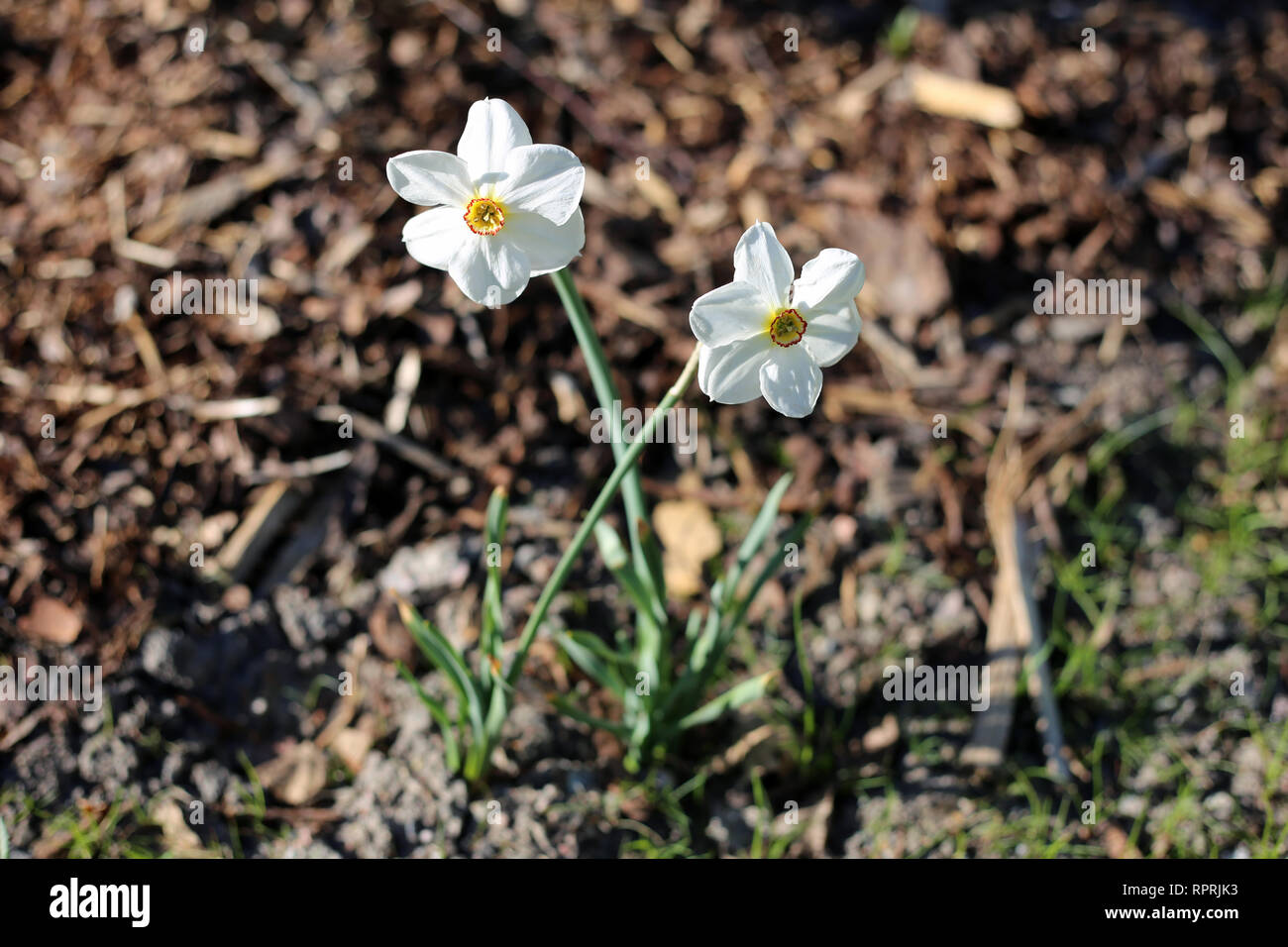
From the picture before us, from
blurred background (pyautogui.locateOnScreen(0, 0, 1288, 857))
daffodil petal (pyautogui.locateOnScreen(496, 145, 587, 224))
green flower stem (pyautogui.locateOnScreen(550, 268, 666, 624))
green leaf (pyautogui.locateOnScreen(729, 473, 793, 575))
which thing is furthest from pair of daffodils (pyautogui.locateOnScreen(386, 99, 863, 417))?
blurred background (pyautogui.locateOnScreen(0, 0, 1288, 857))

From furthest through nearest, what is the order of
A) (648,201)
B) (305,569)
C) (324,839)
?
(648,201), (305,569), (324,839)

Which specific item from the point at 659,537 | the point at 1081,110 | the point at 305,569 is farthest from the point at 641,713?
the point at 1081,110

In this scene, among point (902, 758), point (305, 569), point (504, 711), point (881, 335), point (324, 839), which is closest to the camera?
point (504, 711)

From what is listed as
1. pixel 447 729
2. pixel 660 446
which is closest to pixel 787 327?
pixel 447 729

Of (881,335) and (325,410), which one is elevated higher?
(881,335)

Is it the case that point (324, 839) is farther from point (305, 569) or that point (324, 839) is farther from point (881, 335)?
point (881, 335)

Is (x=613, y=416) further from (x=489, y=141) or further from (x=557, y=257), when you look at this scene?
(x=489, y=141)

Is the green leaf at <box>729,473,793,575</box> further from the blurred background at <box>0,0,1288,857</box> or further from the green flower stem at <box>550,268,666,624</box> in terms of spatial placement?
the blurred background at <box>0,0,1288,857</box>
